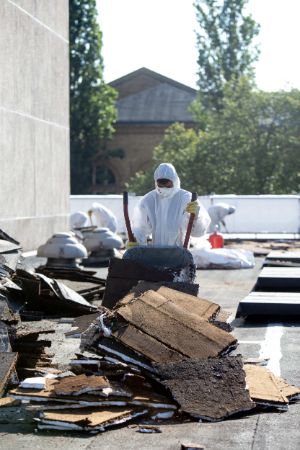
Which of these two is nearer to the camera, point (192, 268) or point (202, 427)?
point (202, 427)

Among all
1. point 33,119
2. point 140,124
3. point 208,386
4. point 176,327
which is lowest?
point 208,386

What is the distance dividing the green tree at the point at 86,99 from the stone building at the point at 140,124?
1.40 meters

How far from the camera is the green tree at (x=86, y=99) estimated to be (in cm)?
7275

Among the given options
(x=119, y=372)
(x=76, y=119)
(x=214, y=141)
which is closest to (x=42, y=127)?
(x=119, y=372)

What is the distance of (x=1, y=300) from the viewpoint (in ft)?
34.7

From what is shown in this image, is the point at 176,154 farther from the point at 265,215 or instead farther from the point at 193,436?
the point at 193,436

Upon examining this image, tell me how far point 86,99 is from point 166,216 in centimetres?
6428

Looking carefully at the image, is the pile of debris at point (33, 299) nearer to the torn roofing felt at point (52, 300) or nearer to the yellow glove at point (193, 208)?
the torn roofing felt at point (52, 300)

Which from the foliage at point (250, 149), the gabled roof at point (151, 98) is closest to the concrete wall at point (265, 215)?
the foliage at point (250, 149)

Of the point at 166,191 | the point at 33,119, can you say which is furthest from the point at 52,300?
the point at 33,119

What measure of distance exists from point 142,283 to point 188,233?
5.20 ft

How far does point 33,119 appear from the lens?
25.3 metres

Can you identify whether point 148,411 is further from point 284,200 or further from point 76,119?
point 76,119

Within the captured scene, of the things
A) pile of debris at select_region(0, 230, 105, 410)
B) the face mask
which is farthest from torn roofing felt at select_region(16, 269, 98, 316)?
the face mask
